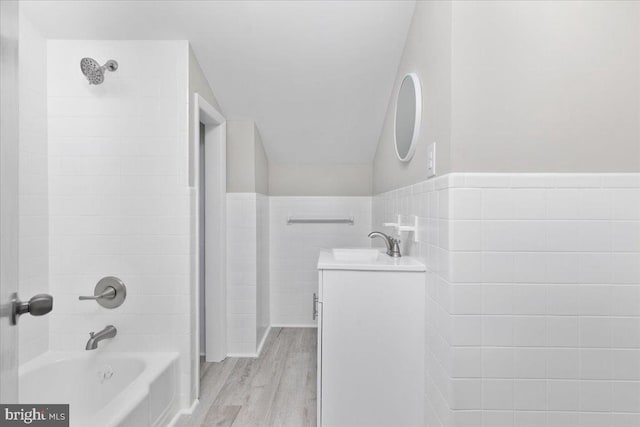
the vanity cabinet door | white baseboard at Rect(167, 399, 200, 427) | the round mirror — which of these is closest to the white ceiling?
the round mirror

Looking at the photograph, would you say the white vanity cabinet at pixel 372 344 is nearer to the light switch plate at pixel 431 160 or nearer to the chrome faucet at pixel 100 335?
the light switch plate at pixel 431 160

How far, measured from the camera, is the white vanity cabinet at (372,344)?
1598 millimetres

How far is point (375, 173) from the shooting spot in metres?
3.46

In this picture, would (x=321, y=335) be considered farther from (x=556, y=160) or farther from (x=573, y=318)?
(x=556, y=160)

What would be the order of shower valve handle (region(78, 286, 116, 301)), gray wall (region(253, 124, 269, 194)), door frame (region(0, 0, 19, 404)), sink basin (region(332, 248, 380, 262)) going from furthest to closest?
gray wall (region(253, 124, 269, 194)) → sink basin (region(332, 248, 380, 262)) → shower valve handle (region(78, 286, 116, 301)) → door frame (region(0, 0, 19, 404))

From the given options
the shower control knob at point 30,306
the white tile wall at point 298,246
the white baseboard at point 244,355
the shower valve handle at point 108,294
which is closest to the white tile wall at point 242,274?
the white baseboard at point 244,355

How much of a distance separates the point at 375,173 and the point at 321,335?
82.6 inches

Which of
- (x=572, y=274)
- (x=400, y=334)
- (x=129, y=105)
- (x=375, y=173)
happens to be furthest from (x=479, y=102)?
(x=375, y=173)

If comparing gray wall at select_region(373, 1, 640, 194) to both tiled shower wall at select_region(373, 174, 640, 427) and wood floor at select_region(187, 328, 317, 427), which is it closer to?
tiled shower wall at select_region(373, 174, 640, 427)

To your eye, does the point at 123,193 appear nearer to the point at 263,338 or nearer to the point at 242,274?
the point at 242,274

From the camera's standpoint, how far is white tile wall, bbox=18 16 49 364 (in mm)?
1927

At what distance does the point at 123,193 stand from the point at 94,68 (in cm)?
67

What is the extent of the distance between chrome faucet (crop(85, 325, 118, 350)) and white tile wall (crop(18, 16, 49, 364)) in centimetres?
32

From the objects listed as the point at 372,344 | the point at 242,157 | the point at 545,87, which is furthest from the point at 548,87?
the point at 242,157
